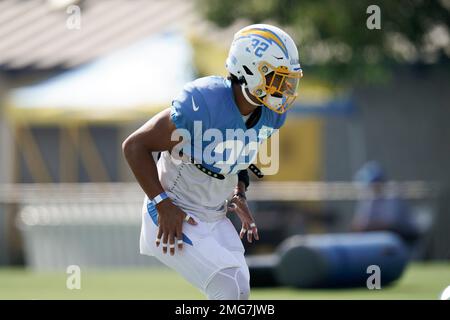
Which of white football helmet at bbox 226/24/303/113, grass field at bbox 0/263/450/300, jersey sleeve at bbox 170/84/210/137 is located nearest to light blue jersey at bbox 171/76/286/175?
jersey sleeve at bbox 170/84/210/137

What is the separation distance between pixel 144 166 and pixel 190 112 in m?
0.38

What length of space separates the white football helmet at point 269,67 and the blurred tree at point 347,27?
9966 millimetres

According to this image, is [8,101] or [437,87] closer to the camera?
[8,101]

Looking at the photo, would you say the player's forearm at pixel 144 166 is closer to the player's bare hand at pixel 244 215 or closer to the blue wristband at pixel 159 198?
the blue wristband at pixel 159 198

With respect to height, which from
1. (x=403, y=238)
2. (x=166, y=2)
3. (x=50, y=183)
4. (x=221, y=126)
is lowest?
(x=221, y=126)

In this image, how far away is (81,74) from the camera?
709 inches

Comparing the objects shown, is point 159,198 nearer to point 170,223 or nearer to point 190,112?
point 170,223

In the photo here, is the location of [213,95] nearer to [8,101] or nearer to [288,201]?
[288,201]

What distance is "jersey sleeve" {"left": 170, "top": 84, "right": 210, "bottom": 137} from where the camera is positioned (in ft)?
18.2

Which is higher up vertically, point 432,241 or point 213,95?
point 432,241

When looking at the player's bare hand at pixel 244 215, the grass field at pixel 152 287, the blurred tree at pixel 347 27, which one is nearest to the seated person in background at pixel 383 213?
the grass field at pixel 152 287

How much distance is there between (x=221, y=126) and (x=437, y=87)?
14.2m

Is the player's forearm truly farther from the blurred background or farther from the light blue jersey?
the blurred background

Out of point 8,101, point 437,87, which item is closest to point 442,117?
point 437,87
